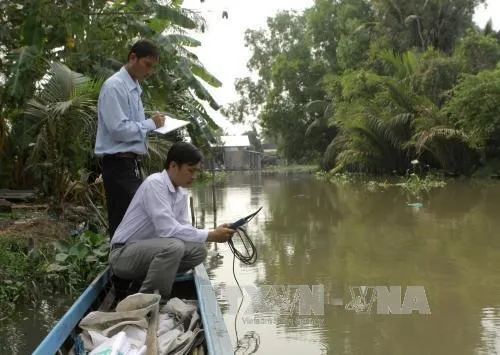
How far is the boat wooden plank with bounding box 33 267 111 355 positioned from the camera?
103 inches

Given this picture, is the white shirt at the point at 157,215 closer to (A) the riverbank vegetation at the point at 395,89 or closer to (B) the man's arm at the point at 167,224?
(B) the man's arm at the point at 167,224

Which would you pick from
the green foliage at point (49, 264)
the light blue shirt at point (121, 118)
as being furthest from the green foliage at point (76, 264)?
the light blue shirt at point (121, 118)

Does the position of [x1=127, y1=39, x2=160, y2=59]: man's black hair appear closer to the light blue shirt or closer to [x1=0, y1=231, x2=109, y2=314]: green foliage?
the light blue shirt

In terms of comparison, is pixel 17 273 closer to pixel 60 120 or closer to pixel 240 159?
pixel 60 120

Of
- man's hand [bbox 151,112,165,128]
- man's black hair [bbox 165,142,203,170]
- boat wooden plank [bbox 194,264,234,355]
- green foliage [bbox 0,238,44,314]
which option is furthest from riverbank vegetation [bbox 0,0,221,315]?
man's black hair [bbox 165,142,203,170]

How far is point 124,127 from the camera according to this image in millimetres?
4066

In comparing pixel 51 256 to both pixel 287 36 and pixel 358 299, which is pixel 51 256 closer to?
pixel 358 299

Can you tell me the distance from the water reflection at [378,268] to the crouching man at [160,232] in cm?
111

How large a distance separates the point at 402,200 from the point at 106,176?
1062cm

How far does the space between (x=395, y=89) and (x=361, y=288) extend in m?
15.0

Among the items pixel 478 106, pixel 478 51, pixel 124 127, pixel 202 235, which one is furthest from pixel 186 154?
pixel 478 51

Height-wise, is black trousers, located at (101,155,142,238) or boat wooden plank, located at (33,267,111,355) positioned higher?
black trousers, located at (101,155,142,238)

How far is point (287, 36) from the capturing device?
125 ft

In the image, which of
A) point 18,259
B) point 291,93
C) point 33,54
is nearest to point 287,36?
point 291,93
